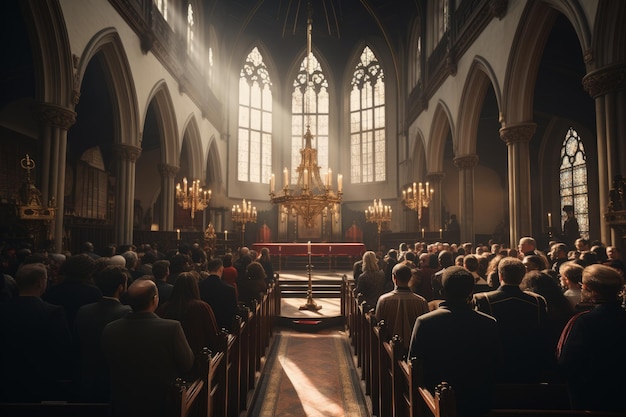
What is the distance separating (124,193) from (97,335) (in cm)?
1031

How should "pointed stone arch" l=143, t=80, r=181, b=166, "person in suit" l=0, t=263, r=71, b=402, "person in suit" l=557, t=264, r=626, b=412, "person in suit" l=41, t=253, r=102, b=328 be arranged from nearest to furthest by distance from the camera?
"person in suit" l=557, t=264, r=626, b=412, "person in suit" l=0, t=263, r=71, b=402, "person in suit" l=41, t=253, r=102, b=328, "pointed stone arch" l=143, t=80, r=181, b=166

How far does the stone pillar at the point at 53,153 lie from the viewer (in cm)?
851

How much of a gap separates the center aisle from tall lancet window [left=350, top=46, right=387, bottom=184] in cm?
1730

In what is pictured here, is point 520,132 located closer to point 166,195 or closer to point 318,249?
point 318,249

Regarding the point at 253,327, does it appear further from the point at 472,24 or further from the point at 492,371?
the point at 472,24

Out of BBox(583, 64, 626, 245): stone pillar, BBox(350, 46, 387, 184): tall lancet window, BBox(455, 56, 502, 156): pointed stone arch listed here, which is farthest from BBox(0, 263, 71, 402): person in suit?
BBox(350, 46, 387, 184): tall lancet window

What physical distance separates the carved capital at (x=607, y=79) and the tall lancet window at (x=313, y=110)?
732 inches

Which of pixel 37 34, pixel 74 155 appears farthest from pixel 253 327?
pixel 74 155

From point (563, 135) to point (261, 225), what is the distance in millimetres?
14877

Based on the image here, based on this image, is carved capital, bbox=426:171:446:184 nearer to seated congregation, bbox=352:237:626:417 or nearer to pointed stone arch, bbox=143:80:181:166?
pointed stone arch, bbox=143:80:181:166

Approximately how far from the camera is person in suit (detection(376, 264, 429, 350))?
13.7 feet

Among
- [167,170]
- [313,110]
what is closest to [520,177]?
[167,170]

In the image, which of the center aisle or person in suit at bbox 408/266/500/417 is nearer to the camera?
person in suit at bbox 408/266/500/417

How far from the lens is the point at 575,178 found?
17.2m
